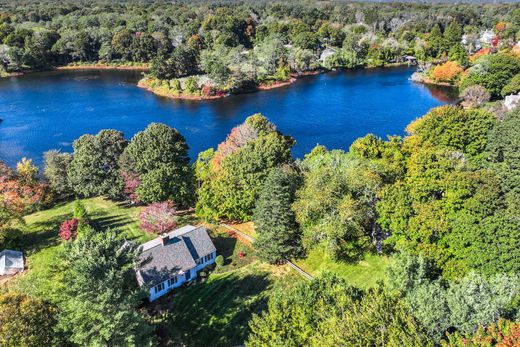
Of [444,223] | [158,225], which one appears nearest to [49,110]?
[158,225]

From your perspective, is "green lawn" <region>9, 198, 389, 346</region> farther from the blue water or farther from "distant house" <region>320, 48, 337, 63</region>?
"distant house" <region>320, 48, 337, 63</region>

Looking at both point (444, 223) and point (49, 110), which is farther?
point (49, 110)

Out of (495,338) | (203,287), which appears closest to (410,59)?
(203,287)

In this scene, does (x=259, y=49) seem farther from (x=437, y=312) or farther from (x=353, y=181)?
(x=437, y=312)

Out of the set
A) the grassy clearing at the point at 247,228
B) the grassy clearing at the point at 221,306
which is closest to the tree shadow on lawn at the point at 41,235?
the grassy clearing at the point at 221,306

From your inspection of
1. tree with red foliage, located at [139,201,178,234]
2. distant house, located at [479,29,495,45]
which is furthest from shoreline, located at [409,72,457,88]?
tree with red foliage, located at [139,201,178,234]

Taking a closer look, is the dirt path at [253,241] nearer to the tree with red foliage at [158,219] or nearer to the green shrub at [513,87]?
the tree with red foliage at [158,219]
